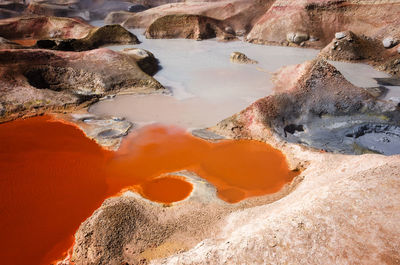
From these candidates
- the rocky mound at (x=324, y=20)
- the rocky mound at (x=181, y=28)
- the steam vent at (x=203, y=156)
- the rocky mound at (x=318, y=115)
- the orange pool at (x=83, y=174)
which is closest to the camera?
the steam vent at (x=203, y=156)

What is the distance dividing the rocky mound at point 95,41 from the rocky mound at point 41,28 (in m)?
2.88

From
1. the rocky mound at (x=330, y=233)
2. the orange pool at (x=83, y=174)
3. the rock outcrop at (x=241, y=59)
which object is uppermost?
the rocky mound at (x=330, y=233)

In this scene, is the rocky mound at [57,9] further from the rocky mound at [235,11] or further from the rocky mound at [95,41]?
the rocky mound at [95,41]

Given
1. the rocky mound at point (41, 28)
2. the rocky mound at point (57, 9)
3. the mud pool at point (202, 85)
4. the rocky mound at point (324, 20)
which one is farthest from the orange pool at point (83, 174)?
the rocky mound at point (57, 9)

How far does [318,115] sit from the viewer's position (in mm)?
6531

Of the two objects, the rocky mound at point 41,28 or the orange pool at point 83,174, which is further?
the rocky mound at point 41,28

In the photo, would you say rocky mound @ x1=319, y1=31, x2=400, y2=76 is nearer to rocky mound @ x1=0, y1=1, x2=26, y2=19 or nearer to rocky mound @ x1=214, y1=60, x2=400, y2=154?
rocky mound @ x1=214, y1=60, x2=400, y2=154

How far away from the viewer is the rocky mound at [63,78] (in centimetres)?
730

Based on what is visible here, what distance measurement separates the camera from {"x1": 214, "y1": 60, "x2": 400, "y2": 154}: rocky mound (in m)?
5.89

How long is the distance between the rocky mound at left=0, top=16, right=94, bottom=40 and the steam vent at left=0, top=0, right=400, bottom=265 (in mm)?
4448

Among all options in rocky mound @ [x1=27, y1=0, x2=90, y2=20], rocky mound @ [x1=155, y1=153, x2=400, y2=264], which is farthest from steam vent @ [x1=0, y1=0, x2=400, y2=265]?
rocky mound @ [x1=27, y1=0, x2=90, y2=20]

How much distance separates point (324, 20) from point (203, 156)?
40.2 ft

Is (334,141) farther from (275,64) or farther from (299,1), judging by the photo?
(299,1)

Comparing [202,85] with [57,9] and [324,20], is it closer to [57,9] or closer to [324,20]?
[324,20]
